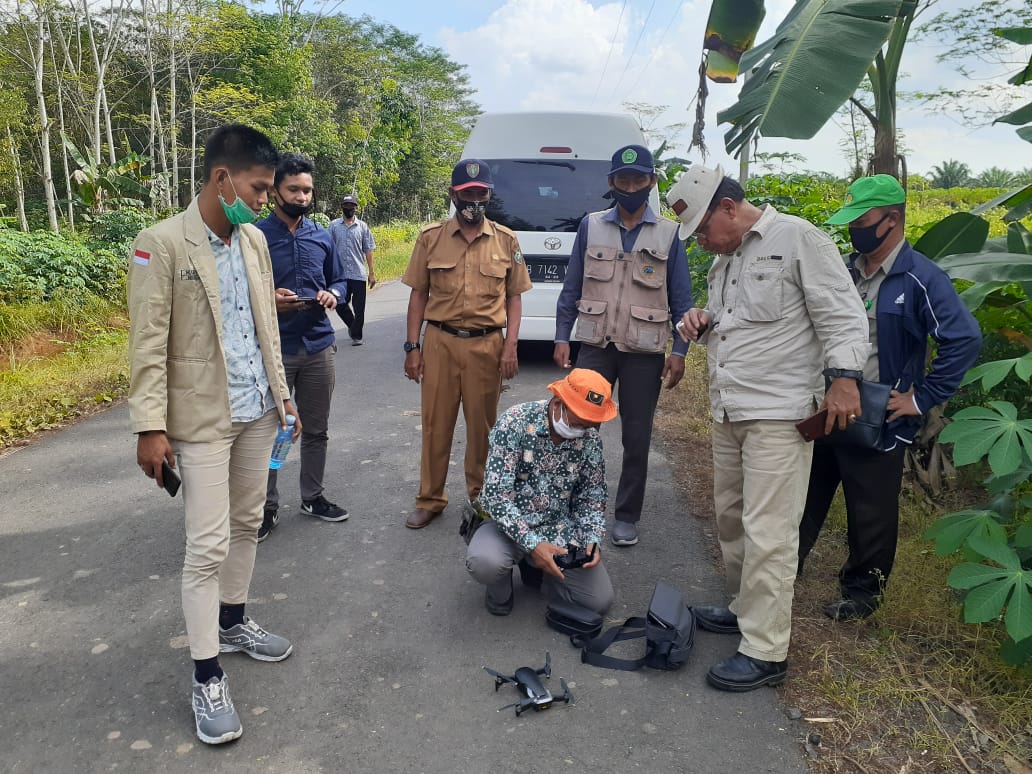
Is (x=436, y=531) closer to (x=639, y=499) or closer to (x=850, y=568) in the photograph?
(x=639, y=499)

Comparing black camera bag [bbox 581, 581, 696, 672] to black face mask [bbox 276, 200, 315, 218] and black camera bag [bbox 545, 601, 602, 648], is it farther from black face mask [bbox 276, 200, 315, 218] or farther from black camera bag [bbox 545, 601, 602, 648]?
black face mask [bbox 276, 200, 315, 218]

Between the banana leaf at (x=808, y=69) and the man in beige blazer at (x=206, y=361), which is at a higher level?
the banana leaf at (x=808, y=69)

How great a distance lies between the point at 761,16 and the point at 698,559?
330 centimetres

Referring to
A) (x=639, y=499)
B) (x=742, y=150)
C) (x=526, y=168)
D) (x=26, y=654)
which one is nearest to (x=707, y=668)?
(x=639, y=499)

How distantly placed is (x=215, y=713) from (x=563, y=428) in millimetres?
1710

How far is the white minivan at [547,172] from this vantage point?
7332 millimetres

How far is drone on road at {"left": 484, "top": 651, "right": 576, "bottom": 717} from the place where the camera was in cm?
274

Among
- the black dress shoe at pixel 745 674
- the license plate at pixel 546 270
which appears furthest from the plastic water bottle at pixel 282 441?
the license plate at pixel 546 270

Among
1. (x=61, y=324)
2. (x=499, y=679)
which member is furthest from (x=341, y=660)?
(x=61, y=324)

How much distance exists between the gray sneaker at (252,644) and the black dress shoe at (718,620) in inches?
73.4

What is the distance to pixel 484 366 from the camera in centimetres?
435

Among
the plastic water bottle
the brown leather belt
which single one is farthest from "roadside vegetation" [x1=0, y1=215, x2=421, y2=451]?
the brown leather belt

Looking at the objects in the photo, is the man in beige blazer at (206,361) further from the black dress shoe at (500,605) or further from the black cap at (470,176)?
the black cap at (470,176)

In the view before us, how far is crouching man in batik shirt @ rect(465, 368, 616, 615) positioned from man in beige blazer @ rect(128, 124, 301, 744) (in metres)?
1.10
